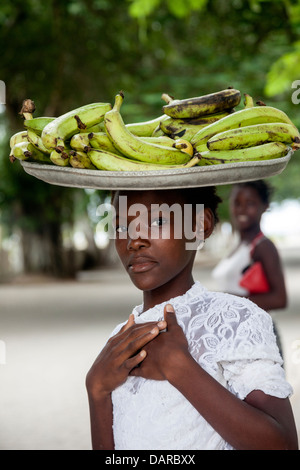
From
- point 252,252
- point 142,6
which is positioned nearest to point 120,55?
point 142,6

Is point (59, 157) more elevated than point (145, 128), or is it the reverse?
point (145, 128)

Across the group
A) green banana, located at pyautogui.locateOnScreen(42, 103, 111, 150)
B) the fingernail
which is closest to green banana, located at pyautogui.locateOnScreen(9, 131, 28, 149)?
green banana, located at pyautogui.locateOnScreen(42, 103, 111, 150)

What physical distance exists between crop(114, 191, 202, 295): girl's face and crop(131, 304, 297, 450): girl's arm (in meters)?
0.22

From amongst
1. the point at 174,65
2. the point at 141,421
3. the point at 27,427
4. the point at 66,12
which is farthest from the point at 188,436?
the point at 174,65

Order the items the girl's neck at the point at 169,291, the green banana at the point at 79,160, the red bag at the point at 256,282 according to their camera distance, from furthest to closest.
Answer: the red bag at the point at 256,282, the girl's neck at the point at 169,291, the green banana at the point at 79,160

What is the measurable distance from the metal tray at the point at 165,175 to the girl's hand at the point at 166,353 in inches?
13.2

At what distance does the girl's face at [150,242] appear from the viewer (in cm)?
186

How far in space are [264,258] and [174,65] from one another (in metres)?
10.5

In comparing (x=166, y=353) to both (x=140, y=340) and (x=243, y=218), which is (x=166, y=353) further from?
(x=243, y=218)

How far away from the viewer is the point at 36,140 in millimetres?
1937

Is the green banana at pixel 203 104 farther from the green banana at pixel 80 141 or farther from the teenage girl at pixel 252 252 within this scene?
the teenage girl at pixel 252 252

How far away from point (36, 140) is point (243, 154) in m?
0.60

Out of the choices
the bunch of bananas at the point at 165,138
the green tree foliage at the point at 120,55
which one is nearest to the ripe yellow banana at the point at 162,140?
the bunch of bananas at the point at 165,138

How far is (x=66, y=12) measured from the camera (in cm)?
1240
